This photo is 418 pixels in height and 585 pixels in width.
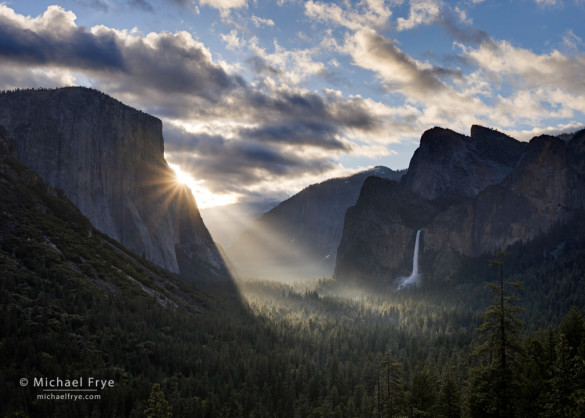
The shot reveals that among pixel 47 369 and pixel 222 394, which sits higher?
pixel 47 369

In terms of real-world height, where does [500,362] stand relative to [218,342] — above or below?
above

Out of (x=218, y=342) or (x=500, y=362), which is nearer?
(x=500, y=362)

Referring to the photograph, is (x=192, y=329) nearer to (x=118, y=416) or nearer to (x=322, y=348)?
(x=322, y=348)

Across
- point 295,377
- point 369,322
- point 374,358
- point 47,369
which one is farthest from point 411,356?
point 47,369

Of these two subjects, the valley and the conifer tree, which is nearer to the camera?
the conifer tree

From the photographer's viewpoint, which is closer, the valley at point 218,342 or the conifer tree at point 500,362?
the conifer tree at point 500,362

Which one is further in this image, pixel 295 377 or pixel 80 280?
pixel 80 280

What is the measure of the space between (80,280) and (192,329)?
1212 inches

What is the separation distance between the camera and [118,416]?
2781 inches

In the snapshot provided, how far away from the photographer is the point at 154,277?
16100 cm

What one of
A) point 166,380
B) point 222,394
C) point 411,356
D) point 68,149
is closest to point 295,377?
point 222,394

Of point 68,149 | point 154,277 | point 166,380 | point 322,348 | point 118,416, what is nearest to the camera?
point 118,416

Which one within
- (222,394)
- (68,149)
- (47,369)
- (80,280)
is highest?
(68,149)

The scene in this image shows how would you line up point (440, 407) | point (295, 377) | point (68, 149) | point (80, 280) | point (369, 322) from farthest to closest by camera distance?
1. point (68, 149)
2. point (369, 322)
3. point (80, 280)
4. point (295, 377)
5. point (440, 407)
